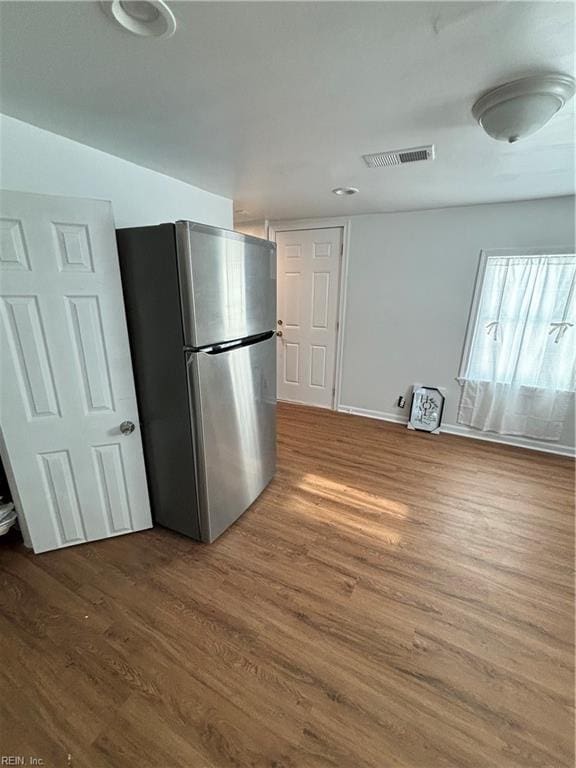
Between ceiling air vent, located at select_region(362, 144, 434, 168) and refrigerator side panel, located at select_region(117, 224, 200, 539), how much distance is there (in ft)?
4.10

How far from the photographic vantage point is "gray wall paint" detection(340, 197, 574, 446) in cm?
291

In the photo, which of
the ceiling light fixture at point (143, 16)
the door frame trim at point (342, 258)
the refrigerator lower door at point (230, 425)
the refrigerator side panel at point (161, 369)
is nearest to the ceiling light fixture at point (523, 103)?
the ceiling light fixture at point (143, 16)

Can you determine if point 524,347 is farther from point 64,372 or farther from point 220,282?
point 64,372

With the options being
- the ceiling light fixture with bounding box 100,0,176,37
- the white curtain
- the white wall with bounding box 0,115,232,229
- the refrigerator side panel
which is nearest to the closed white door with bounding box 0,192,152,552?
the refrigerator side panel

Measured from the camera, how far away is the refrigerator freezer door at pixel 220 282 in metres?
1.52

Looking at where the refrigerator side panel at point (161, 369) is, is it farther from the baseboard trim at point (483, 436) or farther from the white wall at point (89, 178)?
the baseboard trim at point (483, 436)

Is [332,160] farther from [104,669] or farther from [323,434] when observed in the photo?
[104,669]

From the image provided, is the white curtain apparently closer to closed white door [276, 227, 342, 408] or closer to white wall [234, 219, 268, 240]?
closed white door [276, 227, 342, 408]

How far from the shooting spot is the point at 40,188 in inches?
63.7

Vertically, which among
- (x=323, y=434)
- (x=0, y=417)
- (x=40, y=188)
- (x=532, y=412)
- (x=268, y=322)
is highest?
(x=40, y=188)

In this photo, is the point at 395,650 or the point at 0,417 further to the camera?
the point at 0,417

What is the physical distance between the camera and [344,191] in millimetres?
2580

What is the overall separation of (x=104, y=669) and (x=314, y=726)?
2.79 feet

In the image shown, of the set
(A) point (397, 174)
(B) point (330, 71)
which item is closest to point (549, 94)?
(B) point (330, 71)
